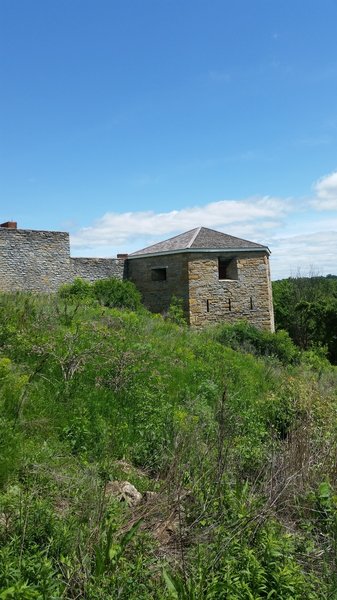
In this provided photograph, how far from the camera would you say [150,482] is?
4.72m

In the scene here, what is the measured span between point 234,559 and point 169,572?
445 mm

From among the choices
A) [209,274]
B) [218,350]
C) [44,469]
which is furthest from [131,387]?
[209,274]

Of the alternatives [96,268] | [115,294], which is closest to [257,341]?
[115,294]

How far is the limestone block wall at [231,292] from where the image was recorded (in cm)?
1959

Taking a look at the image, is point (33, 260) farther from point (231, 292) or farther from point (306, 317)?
point (306, 317)

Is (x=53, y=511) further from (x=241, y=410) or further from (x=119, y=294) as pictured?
(x=119, y=294)

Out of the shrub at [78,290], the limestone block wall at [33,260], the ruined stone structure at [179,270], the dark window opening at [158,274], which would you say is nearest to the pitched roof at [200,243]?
the ruined stone structure at [179,270]

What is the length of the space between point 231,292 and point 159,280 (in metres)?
2.88

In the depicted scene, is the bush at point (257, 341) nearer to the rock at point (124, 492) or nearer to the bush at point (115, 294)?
the bush at point (115, 294)

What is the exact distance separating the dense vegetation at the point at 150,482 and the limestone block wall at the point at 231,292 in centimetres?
1146

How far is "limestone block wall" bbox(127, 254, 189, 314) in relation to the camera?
64.5 ft

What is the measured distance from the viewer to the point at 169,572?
348 cm

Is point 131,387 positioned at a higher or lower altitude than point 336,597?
higher

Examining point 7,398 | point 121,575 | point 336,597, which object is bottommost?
point 336,597
